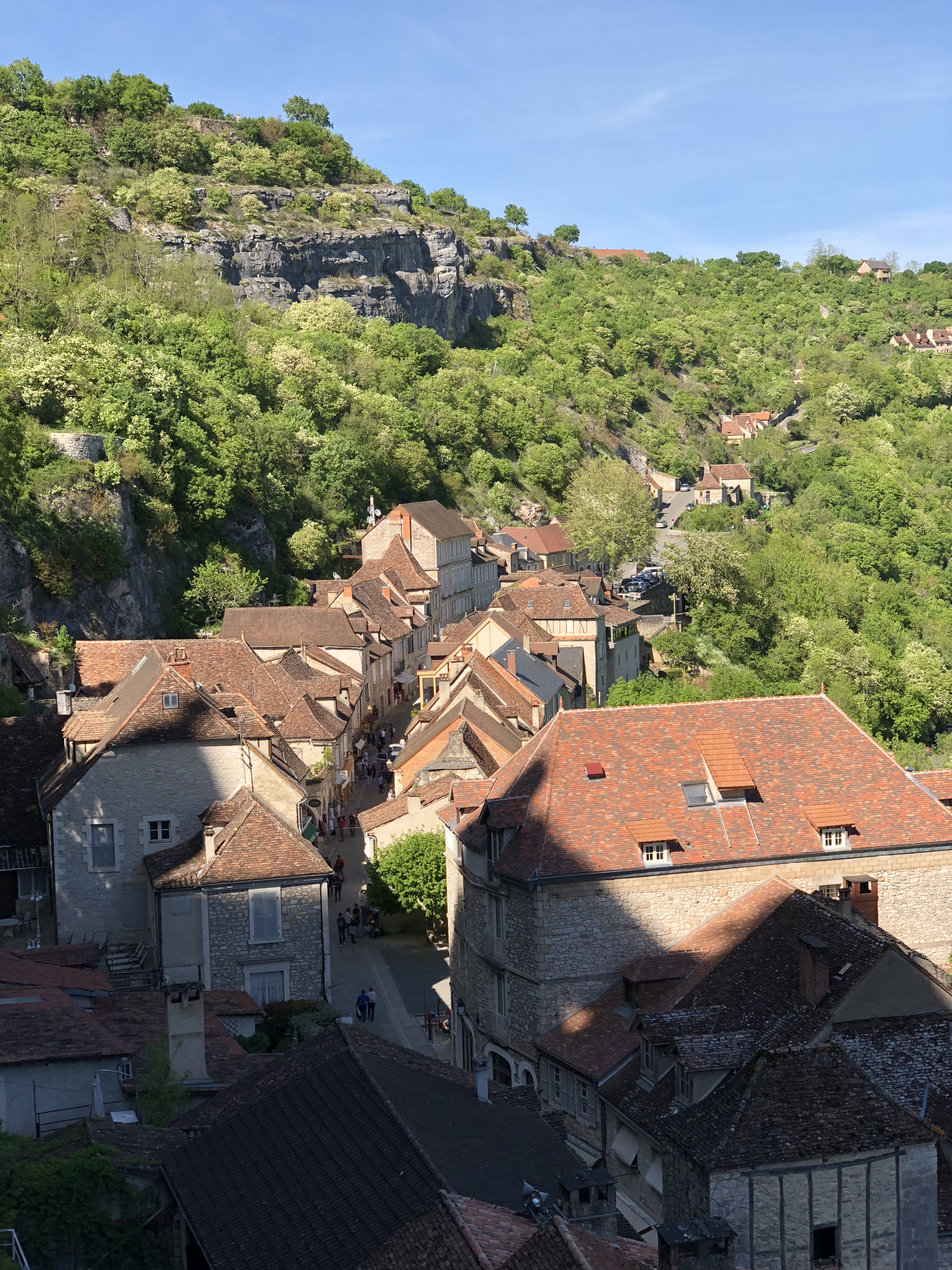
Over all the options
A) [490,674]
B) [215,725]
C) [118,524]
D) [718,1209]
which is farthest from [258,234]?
[718,1209]

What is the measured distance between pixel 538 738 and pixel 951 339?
615 ft

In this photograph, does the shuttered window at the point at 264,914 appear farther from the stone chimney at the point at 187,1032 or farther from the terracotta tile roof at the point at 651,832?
the stone chimney at the point at 187,1032

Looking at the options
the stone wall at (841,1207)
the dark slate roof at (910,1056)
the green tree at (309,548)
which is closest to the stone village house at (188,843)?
the dark slate roof at (910,1056)

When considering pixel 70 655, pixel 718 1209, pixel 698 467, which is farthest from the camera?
pixel 698 467

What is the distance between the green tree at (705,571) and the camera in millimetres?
77625

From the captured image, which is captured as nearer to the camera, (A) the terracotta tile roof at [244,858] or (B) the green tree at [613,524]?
(A) the terracotta tile roof at [244,858]

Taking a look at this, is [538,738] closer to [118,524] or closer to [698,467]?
[118,524]

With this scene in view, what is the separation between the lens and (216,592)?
65.1 meters

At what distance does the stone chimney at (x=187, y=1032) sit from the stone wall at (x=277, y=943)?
10232 millimetres

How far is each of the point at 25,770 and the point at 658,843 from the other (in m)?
A: 17.4

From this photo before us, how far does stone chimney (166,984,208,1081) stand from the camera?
1970 centimetres

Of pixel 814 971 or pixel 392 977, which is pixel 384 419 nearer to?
pixel 392 977

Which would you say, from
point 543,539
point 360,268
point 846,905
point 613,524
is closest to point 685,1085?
point 846,905

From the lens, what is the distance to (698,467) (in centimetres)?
14700
